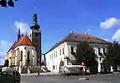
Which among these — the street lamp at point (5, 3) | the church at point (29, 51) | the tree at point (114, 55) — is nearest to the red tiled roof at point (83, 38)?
the tree at point (114, 55)

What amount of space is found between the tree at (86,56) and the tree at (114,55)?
182 inches

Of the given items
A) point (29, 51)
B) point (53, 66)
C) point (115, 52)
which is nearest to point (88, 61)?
point (115, 52)

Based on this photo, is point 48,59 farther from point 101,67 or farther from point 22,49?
point 101,67

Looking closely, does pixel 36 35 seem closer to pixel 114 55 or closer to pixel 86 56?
pixel 114 55

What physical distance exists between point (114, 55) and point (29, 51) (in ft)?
148

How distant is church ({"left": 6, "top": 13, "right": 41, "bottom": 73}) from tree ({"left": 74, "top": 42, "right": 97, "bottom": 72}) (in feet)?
111

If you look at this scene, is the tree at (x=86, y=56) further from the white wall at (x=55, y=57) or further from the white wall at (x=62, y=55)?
the white wall at (x=55, y=57)

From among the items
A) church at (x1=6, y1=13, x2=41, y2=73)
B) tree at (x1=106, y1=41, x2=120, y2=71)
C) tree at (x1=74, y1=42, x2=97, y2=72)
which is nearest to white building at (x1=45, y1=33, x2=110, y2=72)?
tree at (x1=106, y1=41, x2=120, y2=71)

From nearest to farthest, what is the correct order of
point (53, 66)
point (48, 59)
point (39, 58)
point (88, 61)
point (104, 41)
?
1. point (88, 61)
2. point (104, 41)
3. point (53, 66)
4. point (48, 59)
5. point (39, 58)

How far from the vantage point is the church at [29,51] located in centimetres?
10625

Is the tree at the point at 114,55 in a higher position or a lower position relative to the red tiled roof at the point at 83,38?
lower

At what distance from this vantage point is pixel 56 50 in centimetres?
8944

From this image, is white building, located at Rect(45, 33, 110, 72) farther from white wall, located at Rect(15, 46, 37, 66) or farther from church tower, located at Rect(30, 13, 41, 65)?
church tower, located at Rect(30, 13, 41, 65)

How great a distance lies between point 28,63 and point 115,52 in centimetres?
4297
